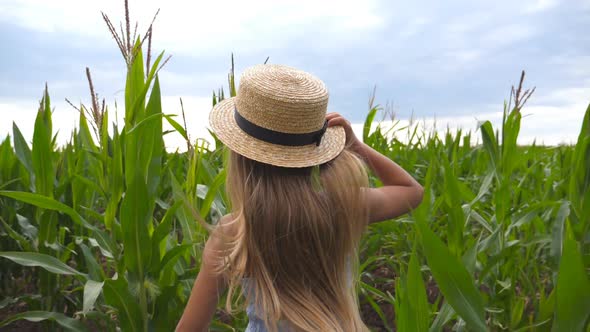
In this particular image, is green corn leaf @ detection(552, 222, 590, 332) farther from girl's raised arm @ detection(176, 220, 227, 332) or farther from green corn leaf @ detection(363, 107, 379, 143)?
green corn leaf @ detection(363, 107, 379, 143)

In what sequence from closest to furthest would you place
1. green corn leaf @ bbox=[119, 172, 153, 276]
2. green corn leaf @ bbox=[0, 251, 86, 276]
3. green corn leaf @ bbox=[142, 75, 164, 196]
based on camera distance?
green corn leaf @ bbox=[119, 172, 153, 276] < green corn leaf @ bbox=[142, 75, 164, 196] < green corn leaf @ bbox=[0, 251, 86, 276]

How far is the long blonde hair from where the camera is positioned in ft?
5.57

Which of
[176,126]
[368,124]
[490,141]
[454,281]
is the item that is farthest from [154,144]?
[368,124]

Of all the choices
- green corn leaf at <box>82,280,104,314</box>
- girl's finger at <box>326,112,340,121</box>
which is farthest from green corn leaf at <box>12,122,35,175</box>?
girl's finger at <box>326,112,340,121</box>

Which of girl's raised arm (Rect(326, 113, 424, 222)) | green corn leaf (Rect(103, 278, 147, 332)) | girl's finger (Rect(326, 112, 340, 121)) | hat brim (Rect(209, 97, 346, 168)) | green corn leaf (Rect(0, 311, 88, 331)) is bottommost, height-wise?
green corn leaf (Rect(0, 311, 88, 331))

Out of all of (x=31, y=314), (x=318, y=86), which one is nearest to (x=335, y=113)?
(x=318, y=86)

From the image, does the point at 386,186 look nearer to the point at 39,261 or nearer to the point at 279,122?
the point at 279,122

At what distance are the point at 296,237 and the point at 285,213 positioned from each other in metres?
0.09

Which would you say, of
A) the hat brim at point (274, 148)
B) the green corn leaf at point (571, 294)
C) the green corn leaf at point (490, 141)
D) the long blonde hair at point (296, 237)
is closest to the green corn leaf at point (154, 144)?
the hat brim at point (274, 148)

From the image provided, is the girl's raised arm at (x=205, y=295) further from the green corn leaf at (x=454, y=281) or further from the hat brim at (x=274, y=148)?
the green corn leaf at (x=454, y=281)

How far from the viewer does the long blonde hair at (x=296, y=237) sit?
5.57 feet

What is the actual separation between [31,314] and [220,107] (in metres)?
1.25

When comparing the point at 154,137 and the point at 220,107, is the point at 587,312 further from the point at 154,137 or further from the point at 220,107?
the point at 154,137

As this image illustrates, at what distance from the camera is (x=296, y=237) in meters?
1.73
